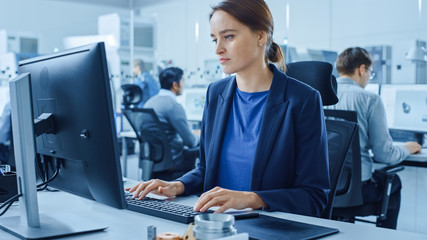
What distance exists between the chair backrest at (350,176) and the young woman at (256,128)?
0.81m

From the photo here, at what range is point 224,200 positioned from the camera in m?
1.20

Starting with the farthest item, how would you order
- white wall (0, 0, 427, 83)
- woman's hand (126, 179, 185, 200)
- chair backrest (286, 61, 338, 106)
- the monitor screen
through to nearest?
white wall (0, 0, 427, 83)
chair backrest (286, 61, 338, 106)
woman's hand (126, 179, 185, 200)
the monitor screen

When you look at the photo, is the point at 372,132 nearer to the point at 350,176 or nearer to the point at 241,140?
the point at 350,176

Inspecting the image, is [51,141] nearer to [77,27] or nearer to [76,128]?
[76,128]

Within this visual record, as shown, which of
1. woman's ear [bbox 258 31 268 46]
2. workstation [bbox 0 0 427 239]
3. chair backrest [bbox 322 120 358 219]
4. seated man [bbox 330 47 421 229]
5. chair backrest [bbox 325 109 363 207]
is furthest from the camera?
seated man [bbox 330 47 421 229]

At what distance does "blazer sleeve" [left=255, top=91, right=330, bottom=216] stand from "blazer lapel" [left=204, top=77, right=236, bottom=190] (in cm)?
23

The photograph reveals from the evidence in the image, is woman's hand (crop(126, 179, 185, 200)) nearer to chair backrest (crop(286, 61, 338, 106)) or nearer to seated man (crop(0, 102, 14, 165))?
chair backrest (crop(286, 61, 338, 106))

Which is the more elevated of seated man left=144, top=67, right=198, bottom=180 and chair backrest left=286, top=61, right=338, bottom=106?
chair backrest left=286, top=61, right=338, bottom=106

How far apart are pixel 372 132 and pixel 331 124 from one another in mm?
992

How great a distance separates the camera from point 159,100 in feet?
13.0

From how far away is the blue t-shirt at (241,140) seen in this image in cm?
158

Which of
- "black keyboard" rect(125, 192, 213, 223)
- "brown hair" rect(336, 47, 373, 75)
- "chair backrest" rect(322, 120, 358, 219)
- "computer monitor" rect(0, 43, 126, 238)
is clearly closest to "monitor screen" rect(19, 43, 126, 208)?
"computer monitor" rect(0, 43, 126, 238)

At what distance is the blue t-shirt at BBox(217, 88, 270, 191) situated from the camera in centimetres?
158

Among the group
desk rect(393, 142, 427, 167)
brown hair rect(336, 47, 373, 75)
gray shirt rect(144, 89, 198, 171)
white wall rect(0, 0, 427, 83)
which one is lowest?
desk rect(393, 142, 427, 167)
